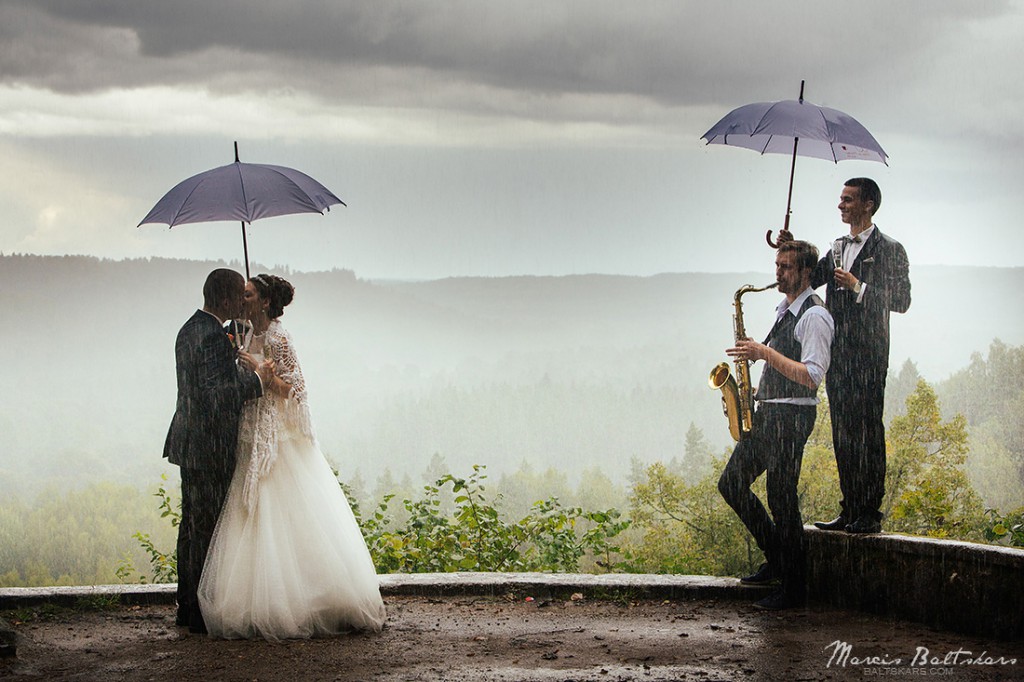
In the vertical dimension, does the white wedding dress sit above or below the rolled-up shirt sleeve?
below

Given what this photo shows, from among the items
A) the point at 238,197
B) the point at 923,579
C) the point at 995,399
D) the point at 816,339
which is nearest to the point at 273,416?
the point at 238,197

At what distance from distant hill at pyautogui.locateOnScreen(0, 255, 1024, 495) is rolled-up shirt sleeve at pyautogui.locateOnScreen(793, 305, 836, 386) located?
11.3 meters

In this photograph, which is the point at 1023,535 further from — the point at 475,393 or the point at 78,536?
the point at 475,393

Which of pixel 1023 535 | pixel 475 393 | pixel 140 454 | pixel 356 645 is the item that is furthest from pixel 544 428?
pixel 356 645

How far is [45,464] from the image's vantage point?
66.8ft

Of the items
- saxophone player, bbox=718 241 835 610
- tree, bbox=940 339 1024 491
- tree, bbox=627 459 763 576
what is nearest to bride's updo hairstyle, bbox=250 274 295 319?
saxophone player, bbox=718 241 835 610

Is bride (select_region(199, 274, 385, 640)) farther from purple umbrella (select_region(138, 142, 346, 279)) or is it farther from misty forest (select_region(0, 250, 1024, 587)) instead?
misty forest (select_region(0, 250, 1024, 587))

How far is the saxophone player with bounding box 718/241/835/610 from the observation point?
6.05m

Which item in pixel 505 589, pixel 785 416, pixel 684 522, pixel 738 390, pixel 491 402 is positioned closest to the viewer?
pixel 785 416

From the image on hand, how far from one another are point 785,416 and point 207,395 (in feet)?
10.3

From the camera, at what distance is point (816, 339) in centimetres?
601

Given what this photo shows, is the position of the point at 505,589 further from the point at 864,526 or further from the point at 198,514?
the point at 864,526

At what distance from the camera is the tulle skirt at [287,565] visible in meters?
5.86

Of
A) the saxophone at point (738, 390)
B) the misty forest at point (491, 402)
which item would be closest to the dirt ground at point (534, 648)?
the saxophone at point (738, 390)
